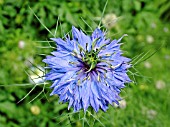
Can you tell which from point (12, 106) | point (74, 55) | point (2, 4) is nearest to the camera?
point (74, 55)

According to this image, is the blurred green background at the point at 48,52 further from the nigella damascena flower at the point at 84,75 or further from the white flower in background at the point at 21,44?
the nigella damascena flower at the point at 84,75

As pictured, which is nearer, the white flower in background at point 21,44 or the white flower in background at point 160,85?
the white flower in background at point 21,44

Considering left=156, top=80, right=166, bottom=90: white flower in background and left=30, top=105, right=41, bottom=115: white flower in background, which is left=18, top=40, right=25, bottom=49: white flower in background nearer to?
left=30, top=105, right=41, bottom=115: white flower in background

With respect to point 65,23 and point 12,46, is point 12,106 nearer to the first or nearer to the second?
point 12,46

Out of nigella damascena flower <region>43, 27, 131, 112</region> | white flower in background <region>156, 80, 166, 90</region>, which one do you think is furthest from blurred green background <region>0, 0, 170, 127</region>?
→ nigella damascena flower <region>43, 27, 131, 112</region>

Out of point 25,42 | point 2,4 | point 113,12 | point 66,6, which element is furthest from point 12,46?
point 113,12

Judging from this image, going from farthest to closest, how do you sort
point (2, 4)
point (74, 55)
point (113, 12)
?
1. point (113, 12)
2. point (2, 4)
3. point (74, 55)

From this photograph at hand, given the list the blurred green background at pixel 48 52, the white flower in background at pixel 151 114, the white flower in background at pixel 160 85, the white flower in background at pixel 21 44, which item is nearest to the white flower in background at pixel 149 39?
the blurred green background at pixel 48 52

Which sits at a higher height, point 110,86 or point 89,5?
point 89,5
